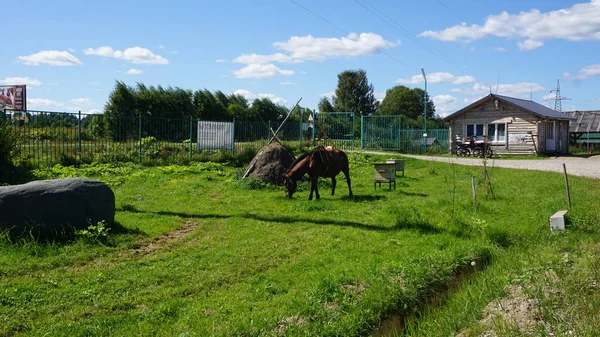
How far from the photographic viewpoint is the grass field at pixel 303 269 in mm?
5488

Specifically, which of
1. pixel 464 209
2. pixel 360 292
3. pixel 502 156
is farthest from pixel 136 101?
pixel 360 292

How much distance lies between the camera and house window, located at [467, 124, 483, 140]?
3597 centimetres

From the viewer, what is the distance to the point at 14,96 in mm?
39750

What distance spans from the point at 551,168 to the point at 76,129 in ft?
68.3

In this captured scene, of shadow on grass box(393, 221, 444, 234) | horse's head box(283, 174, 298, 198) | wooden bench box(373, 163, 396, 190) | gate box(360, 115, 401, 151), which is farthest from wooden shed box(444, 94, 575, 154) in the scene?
shadow on grass box(393, 221, 444, 234)

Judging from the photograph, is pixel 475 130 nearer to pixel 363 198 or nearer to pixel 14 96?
pixel 363 198

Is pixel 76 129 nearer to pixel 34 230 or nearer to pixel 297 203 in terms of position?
pixel 297 203

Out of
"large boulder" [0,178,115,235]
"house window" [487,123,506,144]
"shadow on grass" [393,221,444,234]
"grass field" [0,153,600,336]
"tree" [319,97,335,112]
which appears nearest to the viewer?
"grass field" [0,153,600,336]

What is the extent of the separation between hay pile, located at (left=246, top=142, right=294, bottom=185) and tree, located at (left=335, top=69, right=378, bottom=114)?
6274 cm

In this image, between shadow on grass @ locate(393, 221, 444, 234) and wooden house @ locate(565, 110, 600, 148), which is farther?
wooden house @ locate(565, 110, 600, 148)

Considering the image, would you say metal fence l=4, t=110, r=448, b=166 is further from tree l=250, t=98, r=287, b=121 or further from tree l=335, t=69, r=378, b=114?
tree l=335, t=69, r=378, b=114

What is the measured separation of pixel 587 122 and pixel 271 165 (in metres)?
36.9

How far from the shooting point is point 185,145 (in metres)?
23.5

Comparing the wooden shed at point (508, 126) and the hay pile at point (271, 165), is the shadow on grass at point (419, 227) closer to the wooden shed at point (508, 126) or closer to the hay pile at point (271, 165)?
the hay pile at point (271, 165)
